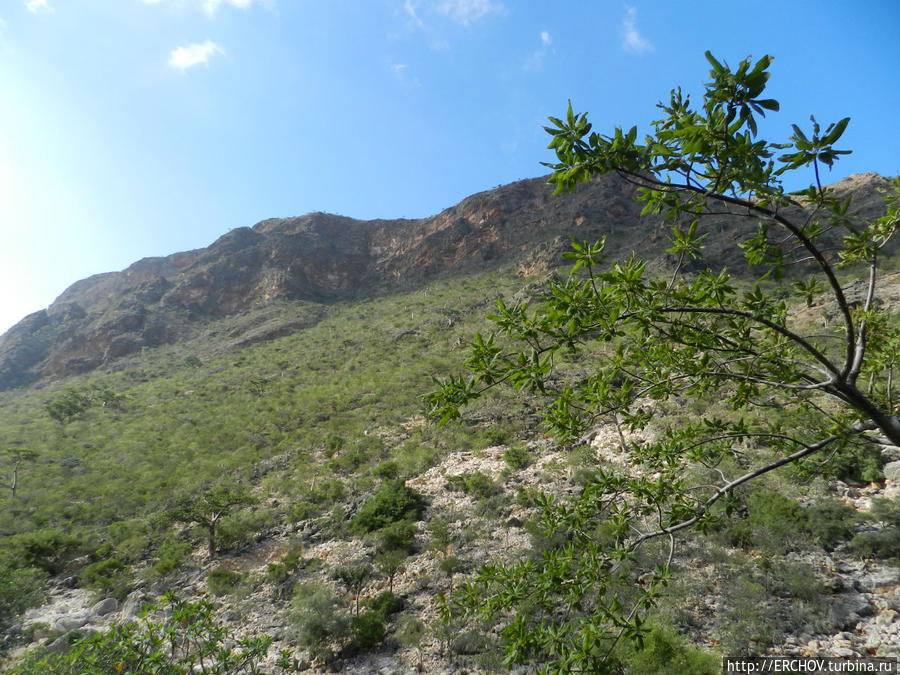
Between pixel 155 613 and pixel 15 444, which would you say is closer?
pixel 155 613

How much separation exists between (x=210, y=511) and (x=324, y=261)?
60.4 meters

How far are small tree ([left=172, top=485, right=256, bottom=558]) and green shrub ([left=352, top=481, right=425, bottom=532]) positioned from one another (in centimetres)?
451

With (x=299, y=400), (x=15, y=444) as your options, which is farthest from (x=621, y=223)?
(x=15, y=444)

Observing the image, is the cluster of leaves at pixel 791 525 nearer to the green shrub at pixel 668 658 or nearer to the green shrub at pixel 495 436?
the green shrub at pixel 668 658

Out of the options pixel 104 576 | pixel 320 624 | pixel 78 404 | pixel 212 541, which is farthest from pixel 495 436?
pixel 78 404

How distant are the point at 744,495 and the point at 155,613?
46.8 ft

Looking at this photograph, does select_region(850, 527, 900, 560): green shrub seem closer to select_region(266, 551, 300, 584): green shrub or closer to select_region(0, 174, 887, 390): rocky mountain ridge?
select_region(266, 551, 300, 584): green shrub

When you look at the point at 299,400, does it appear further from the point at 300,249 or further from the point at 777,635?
the point at 300,249

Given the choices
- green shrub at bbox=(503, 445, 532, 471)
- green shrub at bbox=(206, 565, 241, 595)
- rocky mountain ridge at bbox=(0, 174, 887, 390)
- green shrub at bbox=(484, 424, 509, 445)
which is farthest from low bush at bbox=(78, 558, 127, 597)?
rocky mountain ridge at bbox=(0, 174, 887, 390)

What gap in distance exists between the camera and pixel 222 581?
9.78m

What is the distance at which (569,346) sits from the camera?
1.97 m

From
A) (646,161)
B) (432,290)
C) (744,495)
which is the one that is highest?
(432,290)

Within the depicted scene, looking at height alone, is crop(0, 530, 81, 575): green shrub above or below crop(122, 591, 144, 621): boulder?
above

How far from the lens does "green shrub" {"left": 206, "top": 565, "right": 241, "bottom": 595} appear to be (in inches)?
377
